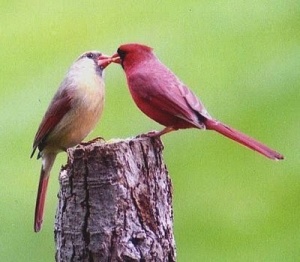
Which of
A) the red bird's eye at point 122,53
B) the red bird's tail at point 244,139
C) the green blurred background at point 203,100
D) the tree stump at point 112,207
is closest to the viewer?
the tree stump at point 112,207

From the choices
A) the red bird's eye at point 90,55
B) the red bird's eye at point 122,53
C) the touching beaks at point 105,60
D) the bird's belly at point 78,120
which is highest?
the red bird's eye at point 90,55

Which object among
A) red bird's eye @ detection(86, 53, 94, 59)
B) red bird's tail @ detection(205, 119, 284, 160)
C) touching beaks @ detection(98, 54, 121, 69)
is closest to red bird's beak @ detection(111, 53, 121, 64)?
touching beaks @ detection(98, 54, 121, 69)

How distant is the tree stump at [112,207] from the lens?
3.24m

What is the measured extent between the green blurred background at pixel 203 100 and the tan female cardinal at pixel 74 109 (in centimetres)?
69

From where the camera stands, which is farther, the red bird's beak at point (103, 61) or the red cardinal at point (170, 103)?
the red bird's beak at point (103, 61)

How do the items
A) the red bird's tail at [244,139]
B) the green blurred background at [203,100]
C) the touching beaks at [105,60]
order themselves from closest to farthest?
the red bird's tail at [244,139] → the touching beaks at [105,60] → the green blurred background at [203,100]

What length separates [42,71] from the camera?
5.51 metres

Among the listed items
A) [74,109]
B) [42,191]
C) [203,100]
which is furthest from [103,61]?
[203,100]

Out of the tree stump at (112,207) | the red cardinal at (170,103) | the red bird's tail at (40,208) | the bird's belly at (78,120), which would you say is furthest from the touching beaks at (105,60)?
the tree stump at (112,207)

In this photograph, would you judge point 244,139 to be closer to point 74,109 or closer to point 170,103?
point 170,103

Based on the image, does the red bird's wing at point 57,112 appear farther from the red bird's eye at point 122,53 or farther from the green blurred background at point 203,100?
→ the green blurred background at point 203,100

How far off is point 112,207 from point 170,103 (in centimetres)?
50

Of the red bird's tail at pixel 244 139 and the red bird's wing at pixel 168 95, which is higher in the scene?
the red bird's wing at pixel 168 95

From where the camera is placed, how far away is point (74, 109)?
405cm
